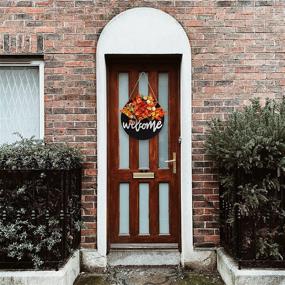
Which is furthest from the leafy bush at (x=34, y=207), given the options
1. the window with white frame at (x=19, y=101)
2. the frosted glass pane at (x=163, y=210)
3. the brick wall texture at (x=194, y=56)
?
the frosted glass pane at (x=163, y=210)

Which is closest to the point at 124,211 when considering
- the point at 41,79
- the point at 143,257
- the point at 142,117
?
the point at 143,257

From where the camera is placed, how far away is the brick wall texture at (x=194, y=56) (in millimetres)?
5602

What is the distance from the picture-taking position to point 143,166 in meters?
5.87

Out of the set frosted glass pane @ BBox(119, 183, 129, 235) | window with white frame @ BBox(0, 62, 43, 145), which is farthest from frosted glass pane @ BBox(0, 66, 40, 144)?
frosted glass pane @ BBox(119, 183, 129, 235)

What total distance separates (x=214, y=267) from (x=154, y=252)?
2.53 ft

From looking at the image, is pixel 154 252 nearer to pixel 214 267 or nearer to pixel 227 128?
pixel 214 267

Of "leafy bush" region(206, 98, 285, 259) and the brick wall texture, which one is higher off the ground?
the brick wall texture

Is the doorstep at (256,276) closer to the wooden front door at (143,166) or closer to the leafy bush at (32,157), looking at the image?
the wooden front door at (143,166)

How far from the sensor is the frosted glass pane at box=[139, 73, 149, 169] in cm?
587

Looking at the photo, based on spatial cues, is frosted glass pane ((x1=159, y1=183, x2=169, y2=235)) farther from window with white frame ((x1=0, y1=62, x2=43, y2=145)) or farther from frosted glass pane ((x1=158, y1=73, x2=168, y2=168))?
window with white frame ((x1=0, y1=62, x2=43, y2=145))

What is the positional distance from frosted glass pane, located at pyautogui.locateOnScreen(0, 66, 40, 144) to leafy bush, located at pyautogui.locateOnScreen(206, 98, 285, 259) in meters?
2.45

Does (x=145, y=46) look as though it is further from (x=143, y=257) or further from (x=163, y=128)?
(x=143, y=257)

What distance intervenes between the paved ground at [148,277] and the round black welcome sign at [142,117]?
65.4 inches

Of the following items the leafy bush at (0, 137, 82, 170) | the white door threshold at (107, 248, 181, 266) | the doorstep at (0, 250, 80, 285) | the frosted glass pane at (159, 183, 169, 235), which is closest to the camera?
the doorstep at (0, 250, 80, 285)
